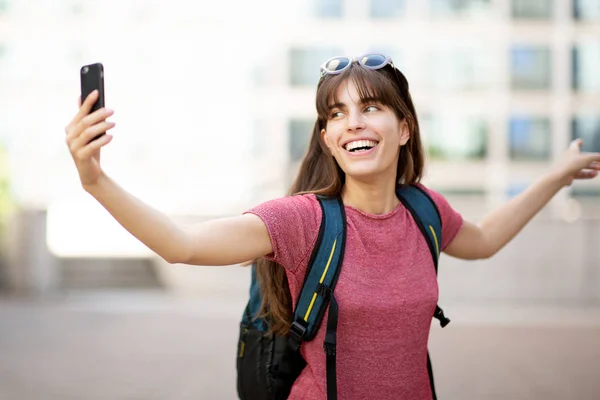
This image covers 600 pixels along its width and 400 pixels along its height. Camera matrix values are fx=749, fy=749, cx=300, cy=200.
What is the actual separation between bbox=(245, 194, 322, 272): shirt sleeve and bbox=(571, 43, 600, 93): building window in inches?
1442

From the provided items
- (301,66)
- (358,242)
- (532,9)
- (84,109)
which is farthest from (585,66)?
(84,109)

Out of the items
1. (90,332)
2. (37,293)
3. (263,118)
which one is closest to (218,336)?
(90,332)

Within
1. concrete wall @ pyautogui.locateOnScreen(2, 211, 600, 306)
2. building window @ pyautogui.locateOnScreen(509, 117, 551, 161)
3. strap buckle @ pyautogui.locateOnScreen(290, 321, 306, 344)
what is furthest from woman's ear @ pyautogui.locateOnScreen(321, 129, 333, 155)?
building window @ pyautogui.locateOnScreen(509, 117, 551, 161)

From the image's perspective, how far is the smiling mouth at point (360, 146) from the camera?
238 centimetres

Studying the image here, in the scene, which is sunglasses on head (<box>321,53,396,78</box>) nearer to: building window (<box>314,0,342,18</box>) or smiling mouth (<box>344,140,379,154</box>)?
smiling mouth (<box>344,140,379,154</box>)

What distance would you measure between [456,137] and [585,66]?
7.09 metres

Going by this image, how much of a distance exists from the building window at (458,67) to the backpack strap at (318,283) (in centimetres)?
3492

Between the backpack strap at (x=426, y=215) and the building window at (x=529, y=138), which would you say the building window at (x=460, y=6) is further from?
the backpack strap at (x=426, y=215)

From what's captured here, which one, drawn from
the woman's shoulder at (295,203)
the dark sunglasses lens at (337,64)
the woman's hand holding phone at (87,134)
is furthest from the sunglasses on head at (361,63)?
the woman's hand holding phone at (87,134)

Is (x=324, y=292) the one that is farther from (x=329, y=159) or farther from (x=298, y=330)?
(x=329, y=159)

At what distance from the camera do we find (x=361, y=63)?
242 cm

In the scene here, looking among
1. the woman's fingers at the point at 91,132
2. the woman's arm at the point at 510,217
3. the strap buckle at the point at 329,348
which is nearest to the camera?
the woman's fingers at the point at 91,132

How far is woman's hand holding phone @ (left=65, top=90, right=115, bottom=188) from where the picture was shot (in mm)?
1719

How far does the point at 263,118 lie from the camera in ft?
117
